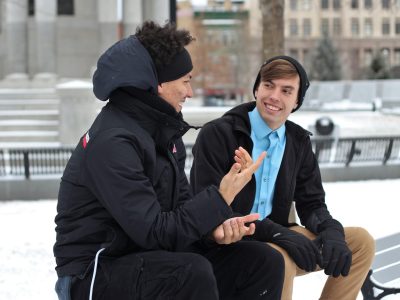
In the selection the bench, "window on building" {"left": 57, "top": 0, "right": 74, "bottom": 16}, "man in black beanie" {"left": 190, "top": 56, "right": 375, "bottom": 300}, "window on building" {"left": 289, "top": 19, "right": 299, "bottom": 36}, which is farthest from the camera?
"window on building" {"left": 289, "top": 19, "right": 299, "bottom": 36}

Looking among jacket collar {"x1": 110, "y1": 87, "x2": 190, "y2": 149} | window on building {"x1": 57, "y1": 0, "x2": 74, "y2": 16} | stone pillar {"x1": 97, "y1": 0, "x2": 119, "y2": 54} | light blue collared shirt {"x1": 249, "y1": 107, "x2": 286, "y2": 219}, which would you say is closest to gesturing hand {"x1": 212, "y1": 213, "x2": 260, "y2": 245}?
jacket collar {"x1": 110, "y1": 87, "x2": 190, "y2": 149}

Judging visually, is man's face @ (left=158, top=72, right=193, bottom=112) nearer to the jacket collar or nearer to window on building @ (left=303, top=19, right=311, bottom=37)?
the jacket collar

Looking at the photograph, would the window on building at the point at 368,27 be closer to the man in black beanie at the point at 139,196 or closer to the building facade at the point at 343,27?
the building facade at the point at 343,27

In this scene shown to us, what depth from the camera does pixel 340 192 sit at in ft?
35.0

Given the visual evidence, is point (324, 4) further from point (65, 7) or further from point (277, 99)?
point (277, 99)

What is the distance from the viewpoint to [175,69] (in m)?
2.70

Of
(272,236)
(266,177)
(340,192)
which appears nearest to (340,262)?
(272,236)

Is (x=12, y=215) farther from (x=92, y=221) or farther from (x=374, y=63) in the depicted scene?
(x=374, y=63)

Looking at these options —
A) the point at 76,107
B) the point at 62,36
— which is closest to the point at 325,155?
the point at 76,107

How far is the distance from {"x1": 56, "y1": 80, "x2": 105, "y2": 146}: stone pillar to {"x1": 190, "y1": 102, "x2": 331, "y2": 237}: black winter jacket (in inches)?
412

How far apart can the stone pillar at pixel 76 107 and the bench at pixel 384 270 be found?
9.98 m

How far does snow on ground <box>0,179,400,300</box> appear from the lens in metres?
5.27

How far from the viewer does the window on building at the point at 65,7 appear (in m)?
18.4

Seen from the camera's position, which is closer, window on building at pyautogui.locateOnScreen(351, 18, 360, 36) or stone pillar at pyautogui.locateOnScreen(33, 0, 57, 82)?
stone pillar at pyautogui.locateOnScreen(33, 0, 57, 82)
